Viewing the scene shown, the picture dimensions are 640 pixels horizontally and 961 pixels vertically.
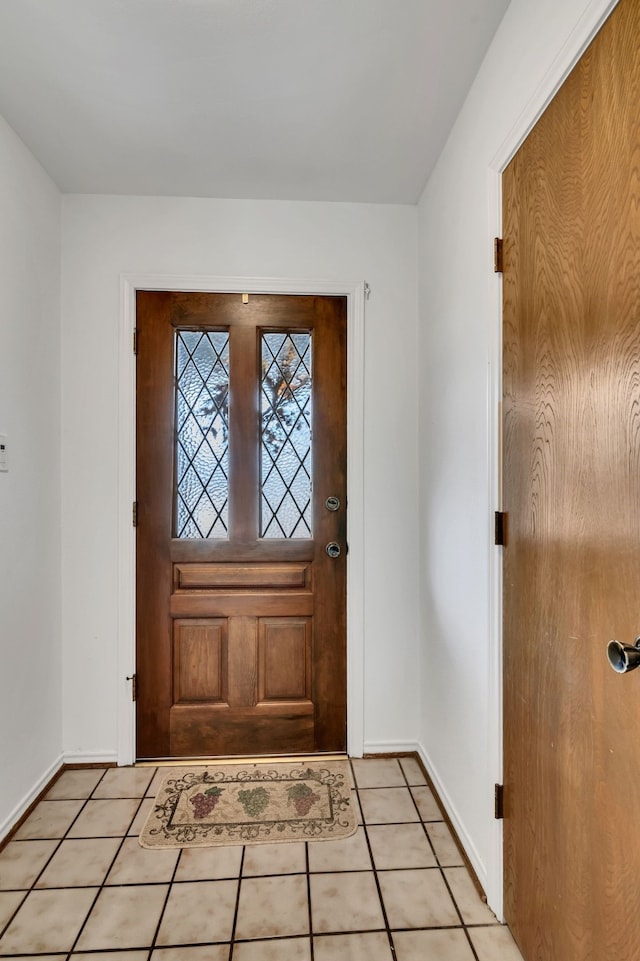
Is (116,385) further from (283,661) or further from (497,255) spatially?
(497,255)

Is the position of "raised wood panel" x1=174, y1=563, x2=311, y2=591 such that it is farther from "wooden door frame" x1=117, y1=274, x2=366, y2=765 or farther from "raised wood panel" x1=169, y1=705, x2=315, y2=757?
"raised wood panel" x1=169, y1=705, x2=315, y2=757

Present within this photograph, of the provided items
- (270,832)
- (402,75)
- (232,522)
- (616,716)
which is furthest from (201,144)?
(270,832)

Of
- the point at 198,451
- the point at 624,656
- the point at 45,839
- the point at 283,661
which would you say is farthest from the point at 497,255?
the point at 45,839

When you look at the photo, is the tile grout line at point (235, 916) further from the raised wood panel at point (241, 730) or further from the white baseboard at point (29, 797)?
the white baseboard at point (29, 797)

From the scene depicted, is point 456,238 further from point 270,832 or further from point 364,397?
point 270,832

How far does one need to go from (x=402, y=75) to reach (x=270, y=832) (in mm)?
2550

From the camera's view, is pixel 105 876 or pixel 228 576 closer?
pixel 105 876

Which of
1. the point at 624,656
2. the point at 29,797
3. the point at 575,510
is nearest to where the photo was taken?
the point at 624,656

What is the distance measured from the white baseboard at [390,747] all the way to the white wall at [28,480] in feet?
4.44

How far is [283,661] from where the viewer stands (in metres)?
2.33

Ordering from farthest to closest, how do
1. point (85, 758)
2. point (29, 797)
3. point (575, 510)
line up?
point (85, 758), point (29, 797), point (575, 510)

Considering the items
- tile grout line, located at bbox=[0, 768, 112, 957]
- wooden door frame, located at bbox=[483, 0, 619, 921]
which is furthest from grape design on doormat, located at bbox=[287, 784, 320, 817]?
tile grout line, located at bbox=[0, 768, 112, 957]

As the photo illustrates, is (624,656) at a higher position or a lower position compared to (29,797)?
higher

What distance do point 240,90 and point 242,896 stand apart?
2.51m
